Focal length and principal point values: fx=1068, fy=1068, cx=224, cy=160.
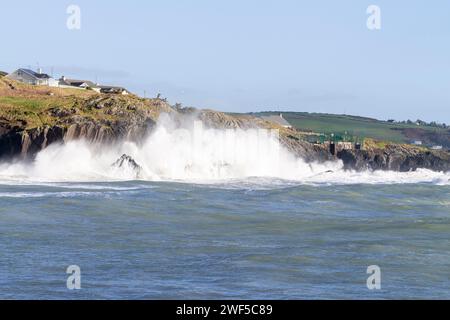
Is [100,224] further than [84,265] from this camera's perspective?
Yes

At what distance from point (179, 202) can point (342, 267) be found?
18.3m

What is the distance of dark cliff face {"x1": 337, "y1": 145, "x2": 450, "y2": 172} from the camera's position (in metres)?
86.7

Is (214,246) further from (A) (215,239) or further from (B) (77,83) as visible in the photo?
(B) (77,83)

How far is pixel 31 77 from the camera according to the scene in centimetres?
9338

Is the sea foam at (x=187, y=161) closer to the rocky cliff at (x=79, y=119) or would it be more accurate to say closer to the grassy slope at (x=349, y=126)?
the rocky cliff at (x=79, y=119)

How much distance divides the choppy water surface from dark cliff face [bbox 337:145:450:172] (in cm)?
4243

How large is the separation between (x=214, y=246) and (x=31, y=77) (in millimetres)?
70520

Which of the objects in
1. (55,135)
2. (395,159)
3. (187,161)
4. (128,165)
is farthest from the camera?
(395,159)

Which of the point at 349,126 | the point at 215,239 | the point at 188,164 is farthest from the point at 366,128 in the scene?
the point at 215,239

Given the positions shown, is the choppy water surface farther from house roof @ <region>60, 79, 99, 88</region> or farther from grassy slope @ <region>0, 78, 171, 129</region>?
house roof @ <region>60, 79, 99, 88</region>

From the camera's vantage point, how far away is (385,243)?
26953mm

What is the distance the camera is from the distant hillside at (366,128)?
13254 cm
